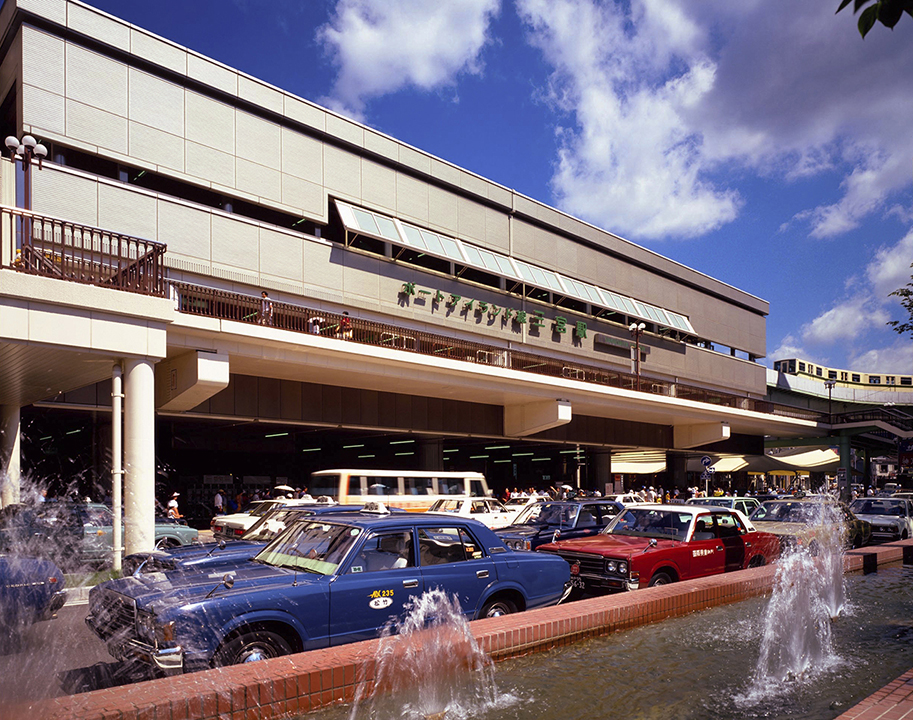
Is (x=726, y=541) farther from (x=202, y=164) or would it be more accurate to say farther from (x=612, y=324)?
(x=612, y=324)

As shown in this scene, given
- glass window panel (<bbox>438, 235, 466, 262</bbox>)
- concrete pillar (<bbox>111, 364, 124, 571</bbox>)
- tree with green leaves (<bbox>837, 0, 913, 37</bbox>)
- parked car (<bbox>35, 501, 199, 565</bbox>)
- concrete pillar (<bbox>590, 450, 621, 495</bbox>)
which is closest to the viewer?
tree with green leaves (<bbox>837, 0, 913, 37</bbox>)

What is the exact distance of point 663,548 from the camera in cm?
1139

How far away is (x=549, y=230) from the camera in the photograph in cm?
4025

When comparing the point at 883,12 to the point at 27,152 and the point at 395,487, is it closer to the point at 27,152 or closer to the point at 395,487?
the point at 27,152

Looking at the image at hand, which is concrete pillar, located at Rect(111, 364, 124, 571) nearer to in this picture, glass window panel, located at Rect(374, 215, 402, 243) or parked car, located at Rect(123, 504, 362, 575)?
parked car, located at Rect(123, 504, 362, 575)

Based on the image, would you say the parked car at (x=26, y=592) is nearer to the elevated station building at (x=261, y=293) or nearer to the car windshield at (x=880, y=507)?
the elevated station building at (x=261, y=293)

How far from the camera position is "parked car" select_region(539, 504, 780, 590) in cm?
1084

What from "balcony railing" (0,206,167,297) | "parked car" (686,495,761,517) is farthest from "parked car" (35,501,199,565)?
"parked car" (686,495,761,517)

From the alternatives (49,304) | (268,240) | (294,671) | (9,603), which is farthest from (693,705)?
(268,240)

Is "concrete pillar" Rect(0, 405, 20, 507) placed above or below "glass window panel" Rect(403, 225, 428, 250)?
below

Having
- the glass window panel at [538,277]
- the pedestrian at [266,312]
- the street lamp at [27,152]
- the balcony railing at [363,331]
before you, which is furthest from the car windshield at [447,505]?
the glass window panel at [538,277]

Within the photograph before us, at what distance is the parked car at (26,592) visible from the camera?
29.7 feet

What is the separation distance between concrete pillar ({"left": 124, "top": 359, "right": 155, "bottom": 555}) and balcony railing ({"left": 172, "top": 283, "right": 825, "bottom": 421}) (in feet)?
16.2

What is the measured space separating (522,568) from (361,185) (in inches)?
966
